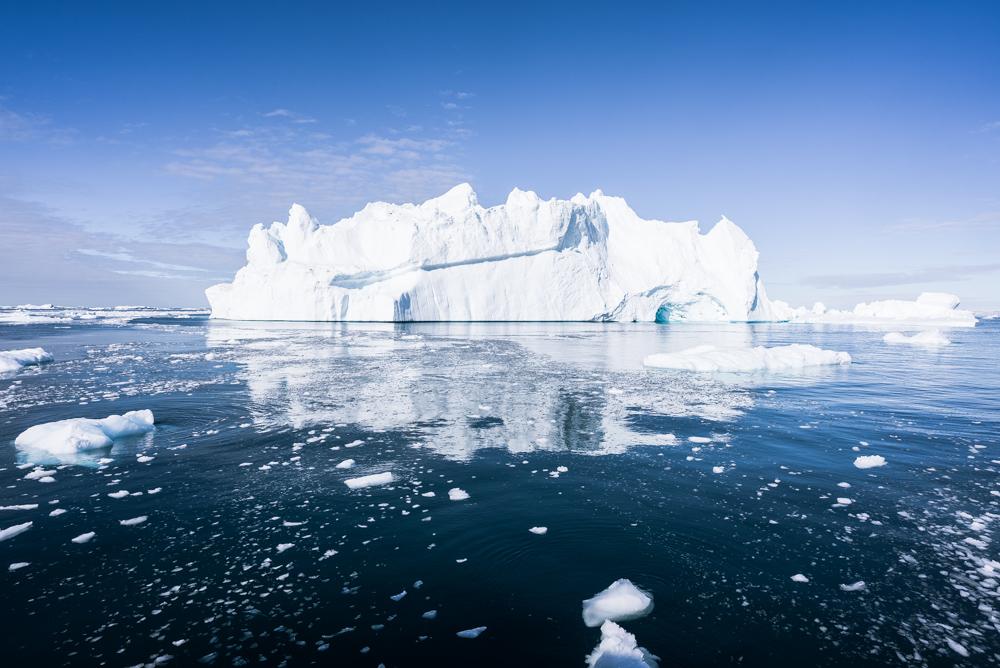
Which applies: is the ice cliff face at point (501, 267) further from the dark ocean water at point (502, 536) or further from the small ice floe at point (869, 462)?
the small ice floe at point (869, 462)

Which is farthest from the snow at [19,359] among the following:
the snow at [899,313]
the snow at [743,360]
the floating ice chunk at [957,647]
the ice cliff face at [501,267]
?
the snow at [899,313]

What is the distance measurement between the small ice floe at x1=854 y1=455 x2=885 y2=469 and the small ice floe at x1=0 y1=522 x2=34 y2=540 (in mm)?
9256

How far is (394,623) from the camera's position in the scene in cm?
348

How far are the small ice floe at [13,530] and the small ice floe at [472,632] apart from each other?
4.35 metres

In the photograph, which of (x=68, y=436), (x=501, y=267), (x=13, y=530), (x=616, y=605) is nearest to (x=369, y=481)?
(x=13, y=530)

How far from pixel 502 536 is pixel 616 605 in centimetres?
136

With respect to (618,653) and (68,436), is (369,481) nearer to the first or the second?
(618,653)

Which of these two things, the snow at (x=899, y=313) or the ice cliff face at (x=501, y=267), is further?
the snow at (x=899, y=313)

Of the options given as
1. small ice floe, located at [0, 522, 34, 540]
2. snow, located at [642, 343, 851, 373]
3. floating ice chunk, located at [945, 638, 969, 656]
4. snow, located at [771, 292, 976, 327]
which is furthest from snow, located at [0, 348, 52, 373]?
snow, located at [771, 292, 976, 327]

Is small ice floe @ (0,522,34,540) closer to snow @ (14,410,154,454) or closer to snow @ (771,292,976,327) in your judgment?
snow @ (14,410,154,454)

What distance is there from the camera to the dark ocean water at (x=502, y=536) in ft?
10.9

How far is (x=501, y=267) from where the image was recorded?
1976 inches

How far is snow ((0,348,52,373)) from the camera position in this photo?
53.6 feet

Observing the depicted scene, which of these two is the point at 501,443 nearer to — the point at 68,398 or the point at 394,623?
the point at 394,623
